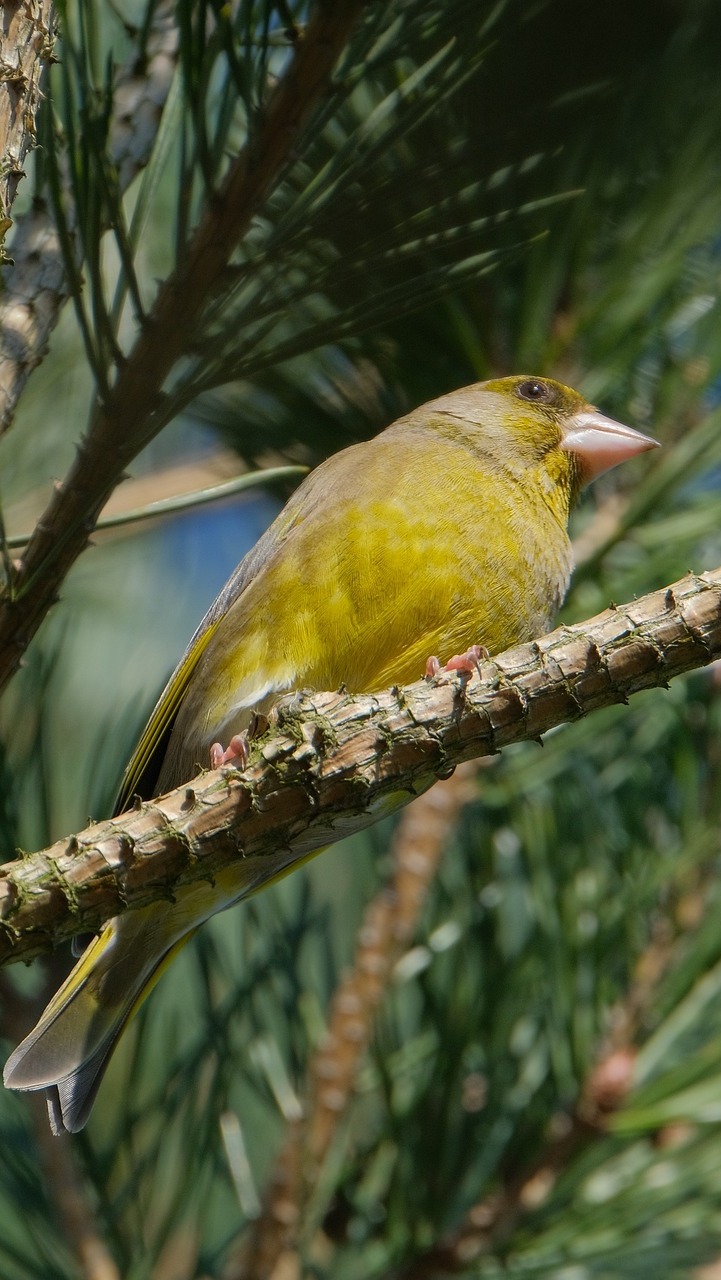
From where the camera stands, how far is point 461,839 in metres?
2.93

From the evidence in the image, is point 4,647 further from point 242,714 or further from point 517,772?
point 517,772

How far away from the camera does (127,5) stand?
10.1ft

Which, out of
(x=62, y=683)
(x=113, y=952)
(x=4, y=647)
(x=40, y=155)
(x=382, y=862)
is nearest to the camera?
(x=4, y=647)

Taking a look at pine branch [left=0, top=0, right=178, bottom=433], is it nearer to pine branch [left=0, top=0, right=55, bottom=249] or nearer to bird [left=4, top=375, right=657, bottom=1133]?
pine branch [left=0, top=0, right=55, bottom=249]

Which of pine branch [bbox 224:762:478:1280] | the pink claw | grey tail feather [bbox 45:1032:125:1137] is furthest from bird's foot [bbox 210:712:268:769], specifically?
grey tail feather [bbox 45:1032:125:1137]

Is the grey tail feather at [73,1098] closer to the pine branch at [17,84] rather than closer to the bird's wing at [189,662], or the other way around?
the bird's wing at [189,662]

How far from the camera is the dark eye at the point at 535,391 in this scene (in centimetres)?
316

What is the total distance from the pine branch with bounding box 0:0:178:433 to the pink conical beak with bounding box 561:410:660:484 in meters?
1.37

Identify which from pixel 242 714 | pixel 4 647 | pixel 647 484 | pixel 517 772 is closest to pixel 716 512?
pixel 647 484

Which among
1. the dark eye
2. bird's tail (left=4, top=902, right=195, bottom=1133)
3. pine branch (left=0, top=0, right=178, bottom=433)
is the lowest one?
bird's tail (left=4, top=902, right=195, bottom=1133)

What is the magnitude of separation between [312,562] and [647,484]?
0.76 meters

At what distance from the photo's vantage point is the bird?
2.67m

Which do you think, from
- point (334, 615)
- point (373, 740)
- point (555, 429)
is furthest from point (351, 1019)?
point (555, 429)

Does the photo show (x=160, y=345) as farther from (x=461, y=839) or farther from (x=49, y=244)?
(x=461, y=839)
